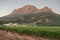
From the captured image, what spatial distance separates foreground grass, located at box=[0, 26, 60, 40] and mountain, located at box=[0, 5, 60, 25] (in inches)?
3.4

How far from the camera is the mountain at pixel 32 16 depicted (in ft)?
8.97

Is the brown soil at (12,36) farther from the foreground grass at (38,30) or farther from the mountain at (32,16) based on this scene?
the mountain at (32,16)

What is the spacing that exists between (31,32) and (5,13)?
19.3 inches

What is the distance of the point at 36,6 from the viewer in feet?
9.37

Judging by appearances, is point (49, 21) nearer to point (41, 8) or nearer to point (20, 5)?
point (41, 8)

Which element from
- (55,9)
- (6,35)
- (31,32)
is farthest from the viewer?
(55,9)

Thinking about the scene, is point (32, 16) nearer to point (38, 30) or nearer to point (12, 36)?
point (38, 30)

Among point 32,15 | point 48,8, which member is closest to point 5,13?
point 32,15

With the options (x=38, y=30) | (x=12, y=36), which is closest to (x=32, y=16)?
(x=38, y=30)

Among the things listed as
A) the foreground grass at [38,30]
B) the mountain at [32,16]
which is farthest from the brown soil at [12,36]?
the mountain at [32,16]

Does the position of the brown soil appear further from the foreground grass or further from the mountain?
the mountain

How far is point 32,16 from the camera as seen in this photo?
110 inches

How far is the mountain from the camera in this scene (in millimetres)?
2734

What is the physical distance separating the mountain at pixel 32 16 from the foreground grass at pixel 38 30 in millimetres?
86
